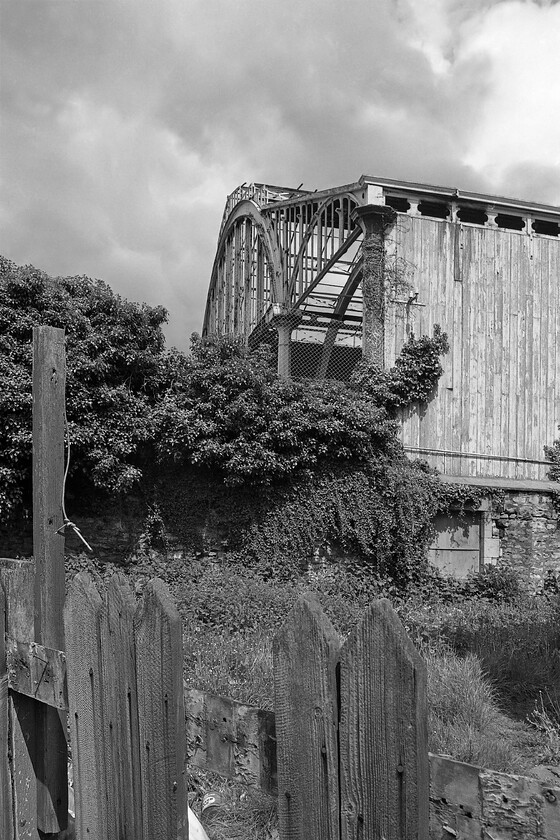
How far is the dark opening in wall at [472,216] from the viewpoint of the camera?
17.7 metres

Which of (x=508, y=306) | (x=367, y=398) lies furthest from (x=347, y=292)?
(x=367, y=398)

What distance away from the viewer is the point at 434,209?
17.4 m

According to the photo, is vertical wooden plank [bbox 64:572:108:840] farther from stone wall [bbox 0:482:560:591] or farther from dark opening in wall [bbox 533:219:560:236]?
dark opening in wall [bbox 533:219:560:236]

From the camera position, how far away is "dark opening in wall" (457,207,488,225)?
17734mm

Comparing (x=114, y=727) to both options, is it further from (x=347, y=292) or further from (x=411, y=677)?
(x=347, y=292)

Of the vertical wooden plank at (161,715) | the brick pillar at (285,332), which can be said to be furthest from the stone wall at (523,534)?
the vertical wooden plank at (161,715)

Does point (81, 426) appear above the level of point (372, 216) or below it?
below

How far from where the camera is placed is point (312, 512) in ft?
46.7

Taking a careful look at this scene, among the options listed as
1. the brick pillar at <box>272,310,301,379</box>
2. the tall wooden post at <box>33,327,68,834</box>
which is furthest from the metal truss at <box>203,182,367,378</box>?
the tall wooden post at <box>33,327,68,834</box>

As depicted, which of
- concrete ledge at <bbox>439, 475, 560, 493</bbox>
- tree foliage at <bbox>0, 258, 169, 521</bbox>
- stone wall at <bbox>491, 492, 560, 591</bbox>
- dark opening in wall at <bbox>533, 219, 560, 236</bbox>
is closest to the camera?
tree foliage at <bbox>0, 258, 169, 521</bbox>

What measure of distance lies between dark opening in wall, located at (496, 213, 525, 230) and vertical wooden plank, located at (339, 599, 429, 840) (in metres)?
18.1

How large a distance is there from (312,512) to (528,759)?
8.85 m

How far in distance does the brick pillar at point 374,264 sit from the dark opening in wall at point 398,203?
0.50 m

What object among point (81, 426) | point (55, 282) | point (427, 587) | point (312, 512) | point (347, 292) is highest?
point (347, 292)
